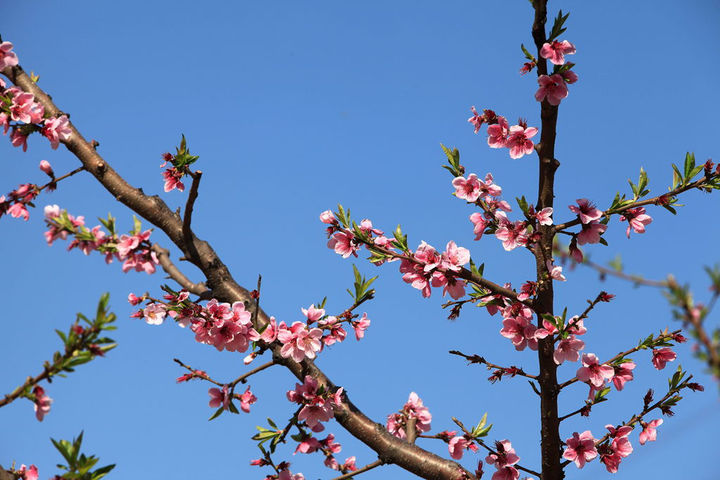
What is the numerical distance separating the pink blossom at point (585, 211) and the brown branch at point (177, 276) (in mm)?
2812

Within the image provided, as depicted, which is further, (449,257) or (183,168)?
(183,168)

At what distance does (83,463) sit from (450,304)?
2653mm

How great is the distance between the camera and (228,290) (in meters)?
4.80

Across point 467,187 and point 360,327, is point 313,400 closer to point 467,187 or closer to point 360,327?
point 360,327

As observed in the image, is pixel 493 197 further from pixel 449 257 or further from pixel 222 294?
pixel 222 294

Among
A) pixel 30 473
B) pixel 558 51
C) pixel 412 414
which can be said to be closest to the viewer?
pixel 30 473

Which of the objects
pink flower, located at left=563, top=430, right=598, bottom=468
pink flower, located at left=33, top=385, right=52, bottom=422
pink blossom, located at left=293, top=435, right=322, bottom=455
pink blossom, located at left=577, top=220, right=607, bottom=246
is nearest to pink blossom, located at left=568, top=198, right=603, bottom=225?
pink blossom, located at left=577, top=220, right=607, bottom=246

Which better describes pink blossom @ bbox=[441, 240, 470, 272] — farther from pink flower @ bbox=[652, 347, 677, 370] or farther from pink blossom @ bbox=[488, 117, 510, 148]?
pink flower @ bbox=[652, 347, 677, 370]

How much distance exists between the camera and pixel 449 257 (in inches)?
181

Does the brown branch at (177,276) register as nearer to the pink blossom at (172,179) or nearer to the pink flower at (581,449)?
the pink blossom at (172,179)

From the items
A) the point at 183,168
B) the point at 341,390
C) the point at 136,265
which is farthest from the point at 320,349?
the point at 183,168

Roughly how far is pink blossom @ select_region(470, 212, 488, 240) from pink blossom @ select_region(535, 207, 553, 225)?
0.43 meters

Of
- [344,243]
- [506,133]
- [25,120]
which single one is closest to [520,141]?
[506,133]

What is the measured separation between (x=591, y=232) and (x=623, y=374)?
1128 mm
